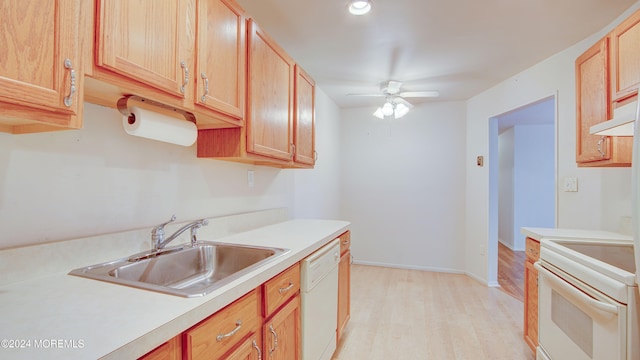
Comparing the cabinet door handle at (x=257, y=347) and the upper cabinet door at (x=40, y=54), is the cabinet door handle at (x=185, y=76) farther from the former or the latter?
the cabinet door handle at (x=257, y=347)

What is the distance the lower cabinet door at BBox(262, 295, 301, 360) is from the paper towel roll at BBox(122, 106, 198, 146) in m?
0.85

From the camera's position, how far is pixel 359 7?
177 centimetres

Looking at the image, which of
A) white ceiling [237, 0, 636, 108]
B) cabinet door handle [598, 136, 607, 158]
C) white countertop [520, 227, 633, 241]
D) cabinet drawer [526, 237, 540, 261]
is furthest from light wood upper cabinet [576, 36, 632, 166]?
cabinet drawer [526, 237, 540, 261]

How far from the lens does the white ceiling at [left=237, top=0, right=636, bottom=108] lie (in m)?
1.80

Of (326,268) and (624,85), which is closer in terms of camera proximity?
(624,85)

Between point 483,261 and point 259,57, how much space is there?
338 centimetres

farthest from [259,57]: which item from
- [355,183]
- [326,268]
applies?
[355,183]

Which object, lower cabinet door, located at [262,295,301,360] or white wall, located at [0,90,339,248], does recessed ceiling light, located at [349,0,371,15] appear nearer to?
white wall, located at [0,90,339,248]

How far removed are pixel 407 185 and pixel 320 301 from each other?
2.76 metres

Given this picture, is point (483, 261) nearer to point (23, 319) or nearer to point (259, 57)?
point (259, 57)

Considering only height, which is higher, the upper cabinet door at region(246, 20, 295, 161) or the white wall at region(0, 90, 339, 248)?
the upper cabinet door at region(246, 20, 295, 161)

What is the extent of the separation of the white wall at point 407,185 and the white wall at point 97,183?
2.67 meters

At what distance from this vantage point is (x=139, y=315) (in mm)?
691

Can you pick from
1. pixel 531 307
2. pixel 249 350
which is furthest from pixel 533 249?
pixel 249 350
